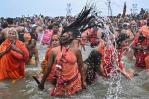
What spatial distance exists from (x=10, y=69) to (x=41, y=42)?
42.9 ft

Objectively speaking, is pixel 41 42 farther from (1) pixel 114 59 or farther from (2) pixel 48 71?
(2) pixel 48 71

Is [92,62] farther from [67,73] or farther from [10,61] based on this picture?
[10,61]

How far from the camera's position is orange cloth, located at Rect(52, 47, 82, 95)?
29.7ft

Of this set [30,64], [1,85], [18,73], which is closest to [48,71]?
[1,85]

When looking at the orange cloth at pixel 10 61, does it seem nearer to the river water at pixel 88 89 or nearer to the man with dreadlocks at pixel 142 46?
the river water at pixel 88 89

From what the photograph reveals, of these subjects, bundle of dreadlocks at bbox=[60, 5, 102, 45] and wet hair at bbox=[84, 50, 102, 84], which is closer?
bundle of dreadlocks at bbox=[60, 5, 102, 45]

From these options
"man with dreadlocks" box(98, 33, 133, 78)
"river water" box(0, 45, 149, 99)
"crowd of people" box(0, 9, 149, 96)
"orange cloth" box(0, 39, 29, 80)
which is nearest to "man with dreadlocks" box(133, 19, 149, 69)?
"crowd of people" box(0, 9, 149, 96)

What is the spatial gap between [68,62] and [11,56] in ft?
10.2

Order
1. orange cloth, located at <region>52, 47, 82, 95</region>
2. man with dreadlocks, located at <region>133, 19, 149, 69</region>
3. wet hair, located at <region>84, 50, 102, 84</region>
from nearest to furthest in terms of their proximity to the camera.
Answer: orange cloth, located at <region>52, 47, 82, 95</region>, wet hair, located at <region>84, 50, 102, 84</region>, man with dreadlocks, located at <region>133, 19, 149, 69</region>

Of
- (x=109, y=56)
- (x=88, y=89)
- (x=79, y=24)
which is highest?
(x=79, y=24)

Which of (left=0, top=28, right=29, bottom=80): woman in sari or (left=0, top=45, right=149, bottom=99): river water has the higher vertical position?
(left=0, top=28, right=29, bottom=80): woman in sari

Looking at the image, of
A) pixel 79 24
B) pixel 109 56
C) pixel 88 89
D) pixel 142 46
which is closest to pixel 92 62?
pixel 88 89

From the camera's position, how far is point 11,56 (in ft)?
38.7

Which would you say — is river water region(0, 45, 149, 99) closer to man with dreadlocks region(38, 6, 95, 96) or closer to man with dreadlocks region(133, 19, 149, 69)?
man with dreadlocks region(38, 6, 95, 96)
